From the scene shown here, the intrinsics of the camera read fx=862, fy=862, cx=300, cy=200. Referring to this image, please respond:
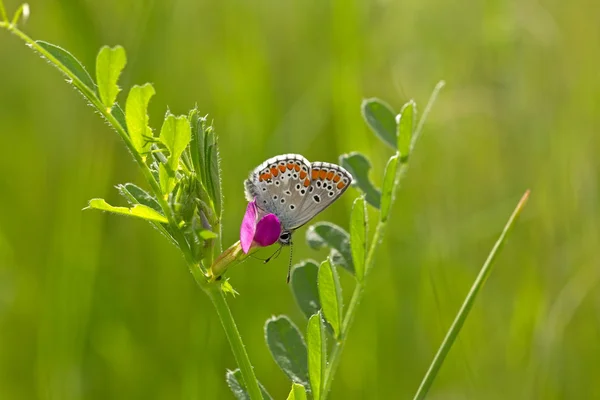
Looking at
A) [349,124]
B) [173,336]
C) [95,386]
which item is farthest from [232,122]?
[95,386]

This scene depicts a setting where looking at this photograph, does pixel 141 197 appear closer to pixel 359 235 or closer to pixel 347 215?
pixel 359 235

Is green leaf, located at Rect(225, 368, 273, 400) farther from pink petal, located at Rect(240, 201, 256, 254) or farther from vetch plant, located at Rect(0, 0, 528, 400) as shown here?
pink petal, located at Rect(240, 201, 256, 254)

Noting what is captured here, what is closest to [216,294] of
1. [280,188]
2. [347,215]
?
[280,188]

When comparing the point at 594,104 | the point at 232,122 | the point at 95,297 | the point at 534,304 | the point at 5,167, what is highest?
the point at 5,167

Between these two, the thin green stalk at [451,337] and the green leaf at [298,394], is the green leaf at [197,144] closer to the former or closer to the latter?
the green leaf at [298,394]

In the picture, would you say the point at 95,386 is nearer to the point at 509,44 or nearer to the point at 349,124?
the point at 349,124

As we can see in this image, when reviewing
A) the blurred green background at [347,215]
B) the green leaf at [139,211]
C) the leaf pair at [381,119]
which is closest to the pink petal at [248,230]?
the green leaf at [139,211]

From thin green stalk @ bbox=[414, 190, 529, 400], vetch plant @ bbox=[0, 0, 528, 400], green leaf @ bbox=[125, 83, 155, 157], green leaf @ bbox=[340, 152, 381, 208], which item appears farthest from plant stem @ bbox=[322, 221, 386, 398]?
green leaf @ bbox=[125, 83, 155, 157]
